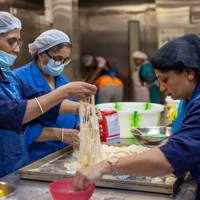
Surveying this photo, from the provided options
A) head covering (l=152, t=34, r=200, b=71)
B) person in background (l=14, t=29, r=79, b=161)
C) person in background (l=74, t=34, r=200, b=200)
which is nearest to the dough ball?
person in background (l=74, t=34, r=200, b=200)

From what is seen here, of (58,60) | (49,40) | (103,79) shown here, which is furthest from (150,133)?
(103,79)

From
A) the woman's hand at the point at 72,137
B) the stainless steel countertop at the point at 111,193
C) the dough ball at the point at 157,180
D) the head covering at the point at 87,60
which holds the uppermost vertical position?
the head covering at the point at 87,60

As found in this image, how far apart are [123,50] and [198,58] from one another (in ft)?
16.3

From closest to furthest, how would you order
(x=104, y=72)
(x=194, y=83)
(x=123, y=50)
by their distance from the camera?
(x=194, y=83)
(x=104, y=72)
(x=123, y=50)

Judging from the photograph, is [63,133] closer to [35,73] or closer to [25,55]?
[35,73]

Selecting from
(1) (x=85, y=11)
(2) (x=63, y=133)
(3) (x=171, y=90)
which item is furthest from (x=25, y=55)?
(3) (x=171, y=90)

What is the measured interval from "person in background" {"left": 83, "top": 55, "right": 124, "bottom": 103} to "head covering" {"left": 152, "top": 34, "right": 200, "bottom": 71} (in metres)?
4.13

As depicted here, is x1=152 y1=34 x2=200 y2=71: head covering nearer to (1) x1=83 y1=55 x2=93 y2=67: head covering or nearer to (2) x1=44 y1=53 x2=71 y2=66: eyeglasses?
(2) x1=44 y1=53 x2=71 y2=66: eyeglasses

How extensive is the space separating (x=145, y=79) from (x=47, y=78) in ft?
12.3

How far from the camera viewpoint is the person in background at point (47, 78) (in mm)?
2158

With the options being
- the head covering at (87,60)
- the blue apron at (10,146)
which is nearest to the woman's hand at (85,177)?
the blue apron at (10,146)

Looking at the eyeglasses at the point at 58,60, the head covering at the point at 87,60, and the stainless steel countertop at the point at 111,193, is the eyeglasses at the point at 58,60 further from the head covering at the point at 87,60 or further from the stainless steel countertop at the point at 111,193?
the head covering at the point at 87,60

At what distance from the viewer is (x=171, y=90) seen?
145 cm

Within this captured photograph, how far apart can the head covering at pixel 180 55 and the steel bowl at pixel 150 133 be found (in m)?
0.85
